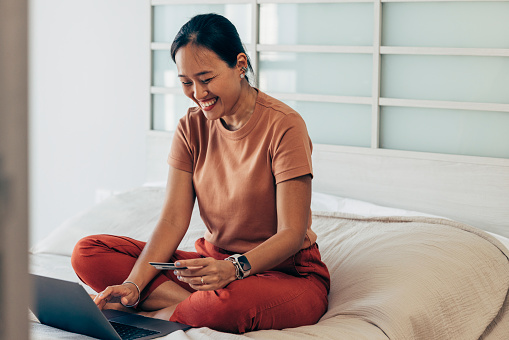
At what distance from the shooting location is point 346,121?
2529mm

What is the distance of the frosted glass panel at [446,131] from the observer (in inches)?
88.4

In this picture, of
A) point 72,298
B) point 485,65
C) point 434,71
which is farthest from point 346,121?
point 72,298

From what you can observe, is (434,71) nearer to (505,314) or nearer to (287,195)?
(505,314)

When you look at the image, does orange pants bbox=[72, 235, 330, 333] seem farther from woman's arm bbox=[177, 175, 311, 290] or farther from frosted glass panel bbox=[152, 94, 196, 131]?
frosted glass panel bbox=[152, 94, 196, 131]

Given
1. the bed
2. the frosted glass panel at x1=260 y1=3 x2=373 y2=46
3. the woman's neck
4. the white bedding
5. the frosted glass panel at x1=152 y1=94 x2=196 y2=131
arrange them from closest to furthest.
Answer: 1. the bed
2. the woman's neck
3. the white bedding
4. the frosted glass panel at x1=260 y1=3 x2=373 y2=46
5. the frosted glass panel at x1=152 y1=94 x2=196 y2=131

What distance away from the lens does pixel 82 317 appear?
1.35 m

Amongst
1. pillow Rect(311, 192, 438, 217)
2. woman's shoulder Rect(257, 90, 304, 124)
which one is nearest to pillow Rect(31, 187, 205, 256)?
pillow Rect(311, 192, 438, 217)

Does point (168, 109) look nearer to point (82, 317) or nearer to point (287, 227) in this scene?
point (287, 227)

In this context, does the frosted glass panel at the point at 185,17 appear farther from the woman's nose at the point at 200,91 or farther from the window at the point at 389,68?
the woman's nose at the point at 200,91

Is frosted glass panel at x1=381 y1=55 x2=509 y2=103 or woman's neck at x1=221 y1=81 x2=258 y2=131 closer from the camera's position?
woman's neck at x1=221 y1=81 x2=258 y2=131

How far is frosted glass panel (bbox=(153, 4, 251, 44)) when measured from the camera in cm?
275

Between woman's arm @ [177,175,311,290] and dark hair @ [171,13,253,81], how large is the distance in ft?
1.15

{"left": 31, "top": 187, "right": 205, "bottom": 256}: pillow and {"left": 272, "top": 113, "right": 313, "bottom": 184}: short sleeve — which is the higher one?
{"left": 272, "top": 113, "right": 313, "bottom": 184}: short sleeve

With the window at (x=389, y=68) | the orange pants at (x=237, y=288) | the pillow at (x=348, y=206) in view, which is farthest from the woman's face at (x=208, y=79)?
the window at (x=389, y=68)
